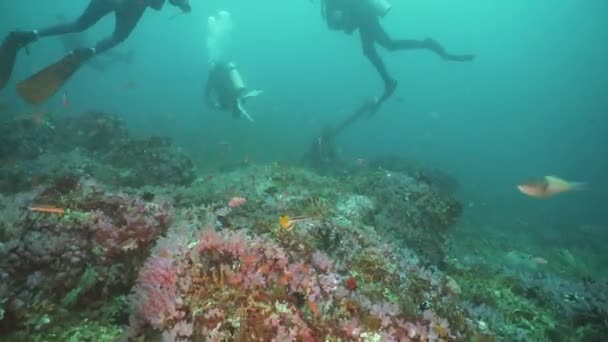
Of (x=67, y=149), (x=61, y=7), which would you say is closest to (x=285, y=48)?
(x=61, y=7)

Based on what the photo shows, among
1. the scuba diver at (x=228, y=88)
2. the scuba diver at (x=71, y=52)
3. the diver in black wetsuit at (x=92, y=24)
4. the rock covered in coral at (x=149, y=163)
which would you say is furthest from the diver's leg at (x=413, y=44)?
the rock covered in coral at (x=149, y=163)

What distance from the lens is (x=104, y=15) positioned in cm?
784

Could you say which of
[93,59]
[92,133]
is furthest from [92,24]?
[93,59]

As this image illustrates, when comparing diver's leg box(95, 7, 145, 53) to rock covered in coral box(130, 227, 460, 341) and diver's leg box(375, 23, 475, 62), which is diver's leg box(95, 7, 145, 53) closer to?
rock covered in coral box(130, 227, 460, 341)

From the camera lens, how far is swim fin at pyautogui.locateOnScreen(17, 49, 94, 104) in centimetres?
642

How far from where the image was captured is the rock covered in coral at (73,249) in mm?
3131

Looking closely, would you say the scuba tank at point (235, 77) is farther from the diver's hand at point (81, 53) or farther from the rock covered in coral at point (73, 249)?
the rock covered in coral at point (73, 249)

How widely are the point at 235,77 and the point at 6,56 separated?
7.30 metres

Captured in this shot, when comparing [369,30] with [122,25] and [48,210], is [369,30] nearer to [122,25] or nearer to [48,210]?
[122,25]

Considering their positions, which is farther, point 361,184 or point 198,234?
point 361,184

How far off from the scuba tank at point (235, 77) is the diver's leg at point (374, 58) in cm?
448

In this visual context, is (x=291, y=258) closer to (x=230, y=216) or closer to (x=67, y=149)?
(x=230, y=216)

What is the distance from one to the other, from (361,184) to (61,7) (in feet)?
512

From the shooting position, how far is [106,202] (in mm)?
4480
